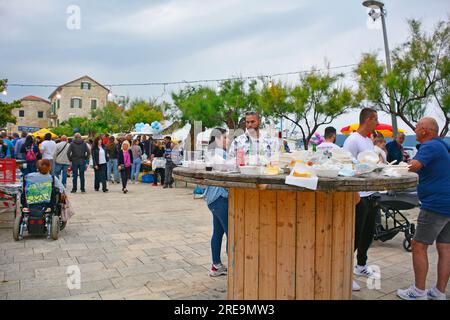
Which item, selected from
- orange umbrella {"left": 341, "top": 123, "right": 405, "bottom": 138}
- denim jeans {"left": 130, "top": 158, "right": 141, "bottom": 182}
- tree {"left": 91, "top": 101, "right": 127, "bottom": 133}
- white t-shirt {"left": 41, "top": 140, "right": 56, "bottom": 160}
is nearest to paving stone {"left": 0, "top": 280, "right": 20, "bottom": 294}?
white t-shirt {"left": 41, "top": 140, "right": 56, "bottom": 160}

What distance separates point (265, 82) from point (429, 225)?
19208 mm

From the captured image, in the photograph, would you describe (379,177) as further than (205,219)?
No

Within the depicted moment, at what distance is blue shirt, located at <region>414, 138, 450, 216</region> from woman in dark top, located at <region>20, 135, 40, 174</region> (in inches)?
467

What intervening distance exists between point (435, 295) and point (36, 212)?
5257 millimetres

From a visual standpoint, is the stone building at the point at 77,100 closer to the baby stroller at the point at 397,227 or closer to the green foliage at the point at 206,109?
the green foliage at the point at 206,109

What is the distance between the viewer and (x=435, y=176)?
354 cm

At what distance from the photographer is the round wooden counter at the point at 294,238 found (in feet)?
8.52

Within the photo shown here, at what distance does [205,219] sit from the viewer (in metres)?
7.56

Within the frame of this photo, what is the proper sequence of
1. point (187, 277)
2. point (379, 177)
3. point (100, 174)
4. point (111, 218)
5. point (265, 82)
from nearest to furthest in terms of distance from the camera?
point (379, 177)
point (187, 277)
point (111, 218)
point (100, 174)
point (265, 82)

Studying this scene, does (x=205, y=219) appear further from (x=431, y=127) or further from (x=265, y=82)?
(x=265, y=82)

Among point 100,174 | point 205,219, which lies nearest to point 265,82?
point 100,174

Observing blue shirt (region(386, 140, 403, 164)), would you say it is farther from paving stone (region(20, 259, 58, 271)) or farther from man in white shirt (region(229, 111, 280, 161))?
paving stone (region(20, 259, 58, 271))

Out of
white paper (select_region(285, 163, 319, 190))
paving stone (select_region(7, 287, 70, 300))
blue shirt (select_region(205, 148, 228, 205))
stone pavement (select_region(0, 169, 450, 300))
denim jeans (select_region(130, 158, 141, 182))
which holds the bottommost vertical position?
stone pavement (select_region(0, 169, 450, 300))

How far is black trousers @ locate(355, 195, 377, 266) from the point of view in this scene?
4.05 metres
